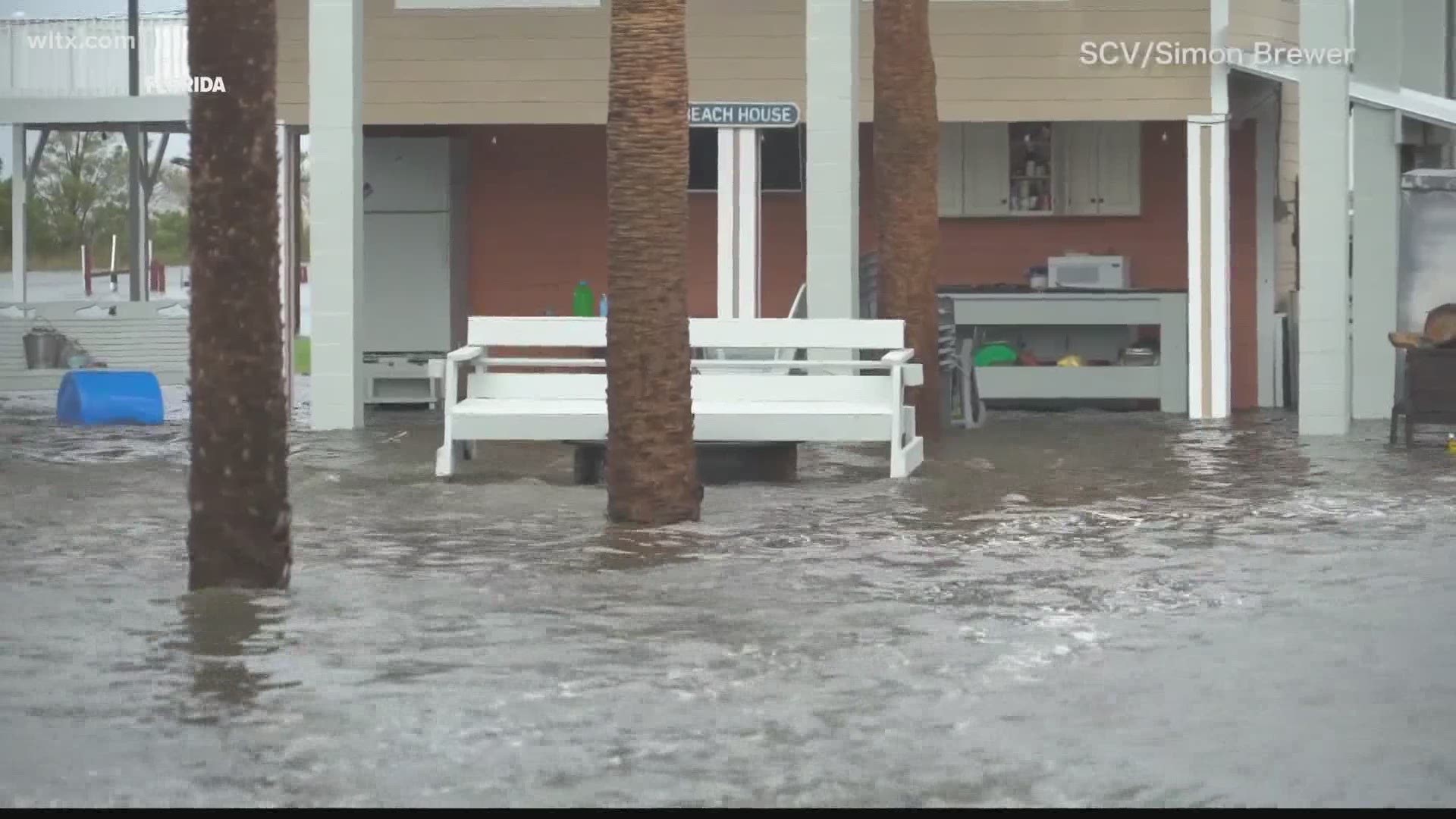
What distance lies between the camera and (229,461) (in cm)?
1155

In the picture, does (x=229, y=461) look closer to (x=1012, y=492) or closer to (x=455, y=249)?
(x=1012, y=492)

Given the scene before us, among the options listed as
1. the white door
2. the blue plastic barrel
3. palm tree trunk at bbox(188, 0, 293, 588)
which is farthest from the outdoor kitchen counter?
palm tree trunk at bbox(188, 0, 293, 588)

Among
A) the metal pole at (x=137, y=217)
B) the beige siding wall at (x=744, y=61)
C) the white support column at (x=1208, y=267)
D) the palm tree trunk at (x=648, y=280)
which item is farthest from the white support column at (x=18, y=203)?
the palm tree trunk at (x=648, y=280)

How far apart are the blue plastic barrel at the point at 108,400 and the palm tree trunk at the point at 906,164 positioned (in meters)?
7.96

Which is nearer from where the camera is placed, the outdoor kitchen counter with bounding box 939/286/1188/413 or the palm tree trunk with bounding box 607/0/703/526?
the palm tree trunk with bounding box 607/0/703/526

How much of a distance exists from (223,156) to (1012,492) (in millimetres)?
6591

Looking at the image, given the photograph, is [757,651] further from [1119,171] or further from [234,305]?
[1119,171]

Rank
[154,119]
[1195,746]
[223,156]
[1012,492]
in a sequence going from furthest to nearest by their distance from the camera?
[154,119], [1012,492], [223,156], [1195,746]

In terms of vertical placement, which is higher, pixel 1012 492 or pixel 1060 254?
pixel 1060 254

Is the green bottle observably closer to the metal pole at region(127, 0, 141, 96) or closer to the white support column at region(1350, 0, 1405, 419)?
the white support column at region(1350, 0, 1405, 419)

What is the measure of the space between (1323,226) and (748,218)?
16.8 feet

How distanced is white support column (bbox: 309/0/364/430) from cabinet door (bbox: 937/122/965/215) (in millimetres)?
7168

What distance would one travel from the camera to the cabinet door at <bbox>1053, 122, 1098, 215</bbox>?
2808 cm

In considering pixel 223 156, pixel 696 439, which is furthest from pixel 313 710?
pixel 696 439
